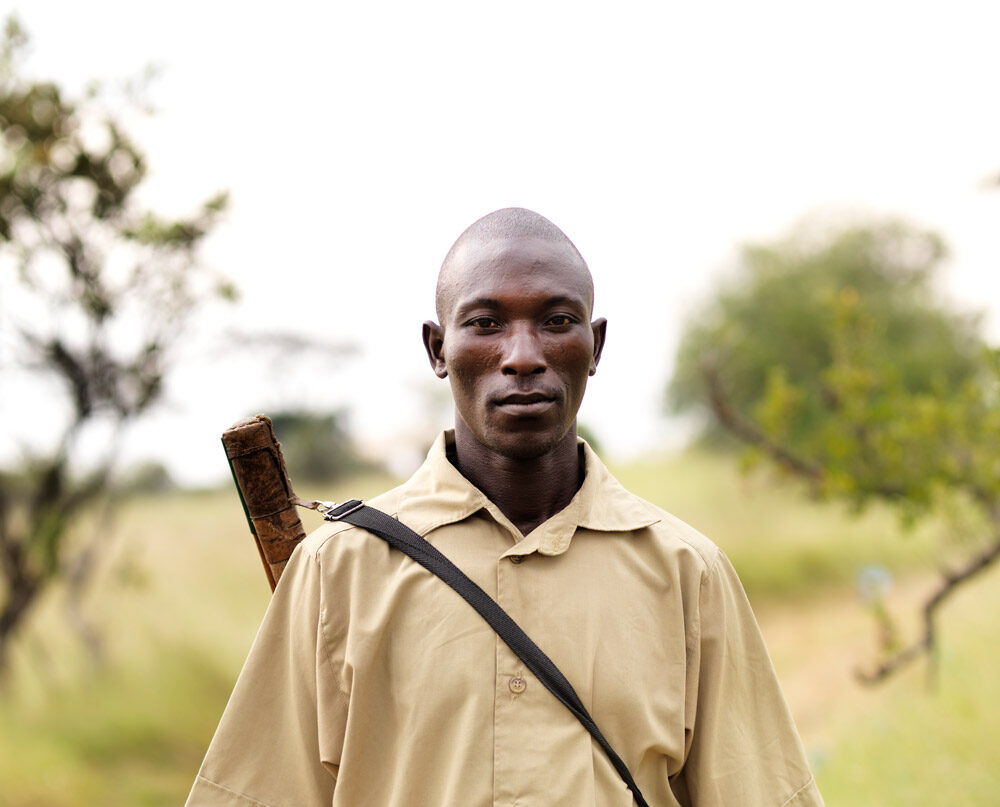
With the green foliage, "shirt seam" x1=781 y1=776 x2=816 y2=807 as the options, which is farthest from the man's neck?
the green foliage

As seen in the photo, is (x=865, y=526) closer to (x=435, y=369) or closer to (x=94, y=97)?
(x=94, y=97)

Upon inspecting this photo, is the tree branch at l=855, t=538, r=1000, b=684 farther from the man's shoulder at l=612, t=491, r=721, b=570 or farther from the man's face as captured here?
the man's face

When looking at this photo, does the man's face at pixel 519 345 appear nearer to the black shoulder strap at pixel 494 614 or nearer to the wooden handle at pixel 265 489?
the black shoulder strap at pixel 494 614

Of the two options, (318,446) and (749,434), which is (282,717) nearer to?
(749,434)

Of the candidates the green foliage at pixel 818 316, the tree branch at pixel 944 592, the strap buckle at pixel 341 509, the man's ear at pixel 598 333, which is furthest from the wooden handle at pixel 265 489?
the green foliage at pixel 818 316

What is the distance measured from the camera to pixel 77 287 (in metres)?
6.22

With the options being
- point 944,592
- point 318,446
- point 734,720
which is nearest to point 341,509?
point 734,720

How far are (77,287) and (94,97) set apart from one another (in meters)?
1.16

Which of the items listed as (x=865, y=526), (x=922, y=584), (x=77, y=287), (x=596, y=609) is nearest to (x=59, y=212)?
(x=77, y=287)

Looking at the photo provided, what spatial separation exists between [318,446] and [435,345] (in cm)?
808

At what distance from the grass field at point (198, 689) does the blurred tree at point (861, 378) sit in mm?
544

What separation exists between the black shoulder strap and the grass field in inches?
188

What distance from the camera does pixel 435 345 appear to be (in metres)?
2.07

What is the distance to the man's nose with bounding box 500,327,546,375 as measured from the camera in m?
1.82
